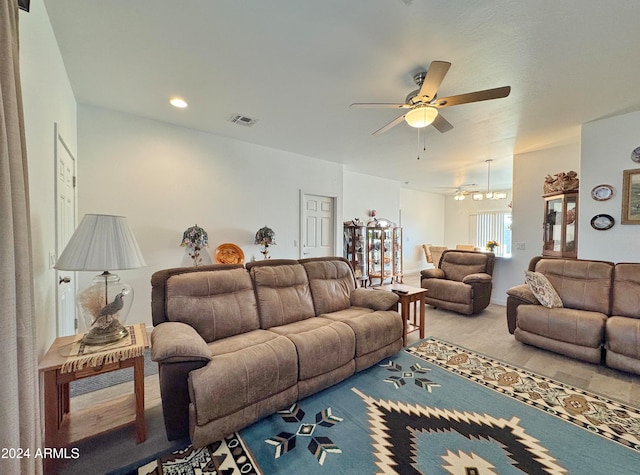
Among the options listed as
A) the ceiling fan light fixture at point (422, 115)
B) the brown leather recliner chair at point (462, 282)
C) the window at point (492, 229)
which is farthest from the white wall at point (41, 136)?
the window at point (492, 229)

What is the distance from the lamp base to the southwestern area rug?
752 mm

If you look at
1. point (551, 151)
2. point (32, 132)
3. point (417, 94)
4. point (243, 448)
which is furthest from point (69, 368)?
point (551, 151)

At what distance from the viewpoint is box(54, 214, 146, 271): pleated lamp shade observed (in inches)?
62.0

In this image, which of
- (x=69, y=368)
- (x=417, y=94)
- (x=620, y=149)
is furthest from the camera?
(x=620, y=149)

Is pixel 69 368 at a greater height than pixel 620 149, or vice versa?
pixel 620 149

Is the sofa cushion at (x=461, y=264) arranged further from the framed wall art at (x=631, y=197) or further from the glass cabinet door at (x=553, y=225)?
the framed wall art at (x=631, y=197)

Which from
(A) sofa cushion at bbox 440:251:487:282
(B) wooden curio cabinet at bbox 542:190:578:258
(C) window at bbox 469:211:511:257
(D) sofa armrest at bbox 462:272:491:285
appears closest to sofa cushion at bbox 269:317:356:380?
(D) sofa armrest at bbox 462:272:491:285

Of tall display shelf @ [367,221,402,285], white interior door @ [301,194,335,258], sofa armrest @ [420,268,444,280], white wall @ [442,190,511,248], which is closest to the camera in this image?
sofa armrest @ [420,268,444,280]

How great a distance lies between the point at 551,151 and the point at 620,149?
3.88 ft

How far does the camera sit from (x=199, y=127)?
365cm

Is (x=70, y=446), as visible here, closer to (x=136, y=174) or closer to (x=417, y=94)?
(x=136, y=174)

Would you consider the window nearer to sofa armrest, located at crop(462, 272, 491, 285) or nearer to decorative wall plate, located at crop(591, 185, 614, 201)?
sofa armrest, located at crop(462, 272, 491, 285)

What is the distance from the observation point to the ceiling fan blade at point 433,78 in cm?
178

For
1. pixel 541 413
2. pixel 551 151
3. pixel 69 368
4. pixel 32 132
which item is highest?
pixel 551 151
